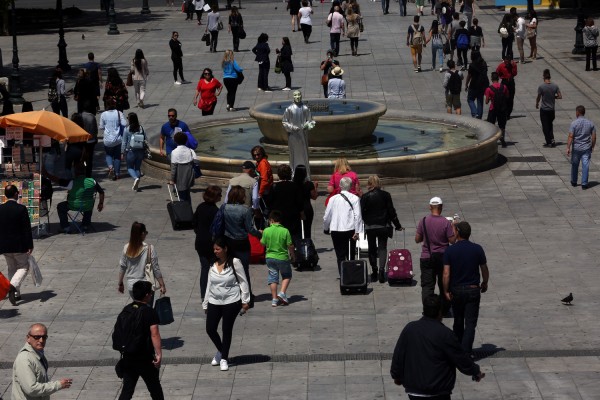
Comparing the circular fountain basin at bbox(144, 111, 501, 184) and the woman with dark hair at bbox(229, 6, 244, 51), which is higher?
the woman with dark hair at bbox(229, 6, 244, 51)

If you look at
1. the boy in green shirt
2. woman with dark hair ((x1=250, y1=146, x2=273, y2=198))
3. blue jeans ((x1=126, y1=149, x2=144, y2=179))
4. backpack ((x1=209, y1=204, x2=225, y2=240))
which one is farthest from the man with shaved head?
blue jeans ((x1=126, y1=149, x2=144, y2=179))

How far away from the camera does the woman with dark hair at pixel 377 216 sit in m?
17.3

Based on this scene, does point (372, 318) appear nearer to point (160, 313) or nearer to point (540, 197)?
point (160, 313)

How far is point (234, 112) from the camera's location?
102 feet

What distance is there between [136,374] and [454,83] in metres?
18.3

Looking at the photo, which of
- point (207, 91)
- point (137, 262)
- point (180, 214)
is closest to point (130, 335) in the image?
point (137, 262)

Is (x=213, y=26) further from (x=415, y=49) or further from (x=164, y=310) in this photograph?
(x=164, y=310)

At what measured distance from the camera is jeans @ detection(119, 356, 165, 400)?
1238 cm

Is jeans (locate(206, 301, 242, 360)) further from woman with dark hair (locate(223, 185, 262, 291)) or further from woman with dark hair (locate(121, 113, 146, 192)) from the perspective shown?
woman with dark hair (locate(121, 113, 146, 192))

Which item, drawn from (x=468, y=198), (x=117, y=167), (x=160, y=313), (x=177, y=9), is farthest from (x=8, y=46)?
(x=160, y=313)

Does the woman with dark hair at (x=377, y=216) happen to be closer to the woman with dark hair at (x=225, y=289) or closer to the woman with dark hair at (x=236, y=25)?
the woman with dark hair at (x=225, y=289)

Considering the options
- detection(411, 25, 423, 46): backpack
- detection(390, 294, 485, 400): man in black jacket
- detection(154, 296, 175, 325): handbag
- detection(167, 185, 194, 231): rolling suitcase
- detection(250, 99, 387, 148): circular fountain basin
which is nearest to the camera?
detection(390, 294, 485, 400): man in black jacket

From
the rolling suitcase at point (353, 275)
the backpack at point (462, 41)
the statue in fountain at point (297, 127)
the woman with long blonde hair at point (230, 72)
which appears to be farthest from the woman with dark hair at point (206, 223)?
the backpack at point (462, 41)

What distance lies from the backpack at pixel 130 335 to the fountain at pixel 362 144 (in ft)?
37.6
